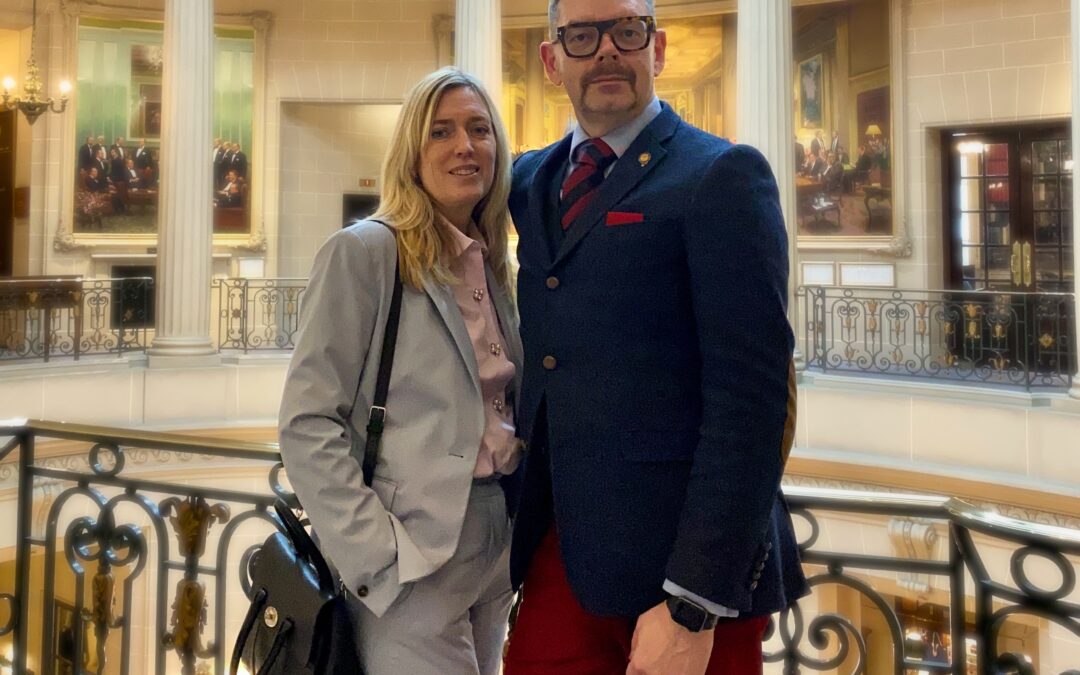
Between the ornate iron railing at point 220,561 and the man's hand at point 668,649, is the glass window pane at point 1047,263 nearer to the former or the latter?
the ornate iron railing at point 220,561

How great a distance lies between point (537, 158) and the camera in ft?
6.84

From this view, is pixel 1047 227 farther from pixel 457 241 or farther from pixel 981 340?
pixel 457 241

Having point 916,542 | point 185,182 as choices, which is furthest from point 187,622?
point 185,182

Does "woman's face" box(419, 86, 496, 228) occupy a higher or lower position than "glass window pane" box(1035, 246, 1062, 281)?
lower

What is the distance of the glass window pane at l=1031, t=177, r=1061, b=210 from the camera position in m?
12.2

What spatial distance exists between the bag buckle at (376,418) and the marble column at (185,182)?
10.3 metres

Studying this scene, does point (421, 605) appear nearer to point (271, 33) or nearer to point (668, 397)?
point (668, 397)

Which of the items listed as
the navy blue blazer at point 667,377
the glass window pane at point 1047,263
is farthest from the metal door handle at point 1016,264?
the navy blue blazer at point 667,377

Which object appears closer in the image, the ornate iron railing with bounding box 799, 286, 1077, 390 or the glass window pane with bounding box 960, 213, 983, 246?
the ornate iron railing with bounding box 799, 286, 1077, 390

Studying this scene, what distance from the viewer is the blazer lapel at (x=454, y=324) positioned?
1.93 m

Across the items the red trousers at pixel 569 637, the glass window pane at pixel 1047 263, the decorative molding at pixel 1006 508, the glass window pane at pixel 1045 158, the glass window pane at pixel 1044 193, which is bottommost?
the decorative molding at pixel 1006 508

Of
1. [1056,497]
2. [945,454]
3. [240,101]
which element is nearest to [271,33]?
[240,101]

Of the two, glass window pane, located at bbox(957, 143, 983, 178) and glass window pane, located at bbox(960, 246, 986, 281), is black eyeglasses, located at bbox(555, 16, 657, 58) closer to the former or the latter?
glass window pane, located at bbox(960, 246, 986, 281)

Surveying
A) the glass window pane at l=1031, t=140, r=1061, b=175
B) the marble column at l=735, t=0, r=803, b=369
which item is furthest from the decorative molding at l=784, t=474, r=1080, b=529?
the glass window pane at l=1031, t=140, r=1061, b=175
